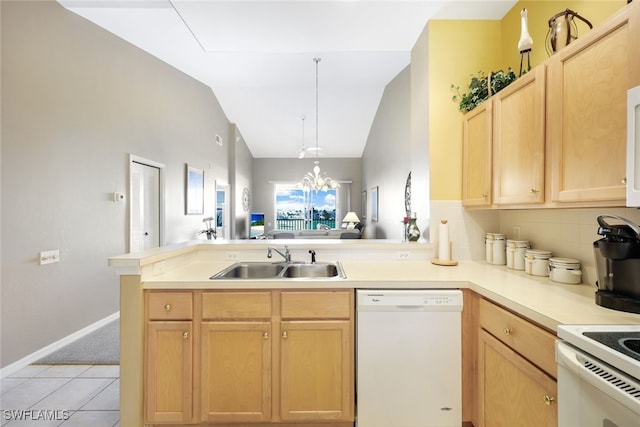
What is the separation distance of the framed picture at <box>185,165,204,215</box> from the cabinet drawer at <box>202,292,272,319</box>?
3.78 metres

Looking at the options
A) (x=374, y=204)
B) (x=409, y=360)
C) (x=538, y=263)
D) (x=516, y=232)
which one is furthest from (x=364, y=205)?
(x=409, y=360)

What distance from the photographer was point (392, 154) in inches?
207

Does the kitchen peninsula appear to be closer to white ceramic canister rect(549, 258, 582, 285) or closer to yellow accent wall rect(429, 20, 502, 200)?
white ceramic canister rect(549, 258, 582, 285)

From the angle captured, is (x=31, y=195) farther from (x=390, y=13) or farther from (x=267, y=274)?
(x=390, y=13)

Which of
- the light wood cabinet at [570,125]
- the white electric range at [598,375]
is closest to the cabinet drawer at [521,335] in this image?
the white electric range at [598,375]

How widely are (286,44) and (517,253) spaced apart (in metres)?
2.61

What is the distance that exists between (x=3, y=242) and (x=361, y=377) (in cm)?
290

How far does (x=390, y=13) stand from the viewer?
2188mm

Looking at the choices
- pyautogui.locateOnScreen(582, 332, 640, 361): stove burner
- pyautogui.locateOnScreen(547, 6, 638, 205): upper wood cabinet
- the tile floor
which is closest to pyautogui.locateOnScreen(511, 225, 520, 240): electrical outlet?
pyautogui.locateOnScreen(547, 6, 638, 205): upper wood cabinet

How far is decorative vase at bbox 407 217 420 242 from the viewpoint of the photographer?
2346mm

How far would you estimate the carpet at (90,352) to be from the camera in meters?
2.38

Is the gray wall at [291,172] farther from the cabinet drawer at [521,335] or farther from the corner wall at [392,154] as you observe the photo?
the cabinet drawer at [521,335]

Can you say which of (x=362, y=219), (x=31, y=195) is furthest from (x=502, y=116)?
(x=362, y=219)

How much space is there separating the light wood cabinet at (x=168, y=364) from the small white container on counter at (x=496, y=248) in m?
2.18
